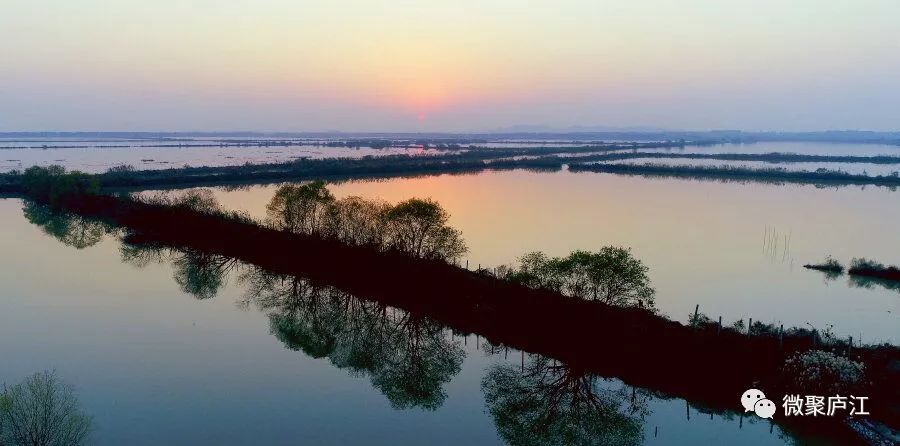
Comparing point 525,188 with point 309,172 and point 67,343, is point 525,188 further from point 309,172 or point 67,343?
point 67,343

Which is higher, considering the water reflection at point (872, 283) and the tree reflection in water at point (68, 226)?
the tree reflection in water at point (68, 226)

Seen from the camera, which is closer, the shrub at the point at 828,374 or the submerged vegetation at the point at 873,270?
the shrub at the point at 828,374

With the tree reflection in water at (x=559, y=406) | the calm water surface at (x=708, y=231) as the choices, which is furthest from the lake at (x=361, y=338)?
the calm water surface at (x=708, y=231)

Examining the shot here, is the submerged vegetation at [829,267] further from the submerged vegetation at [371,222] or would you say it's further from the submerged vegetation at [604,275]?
the submerged vegetation at [371,222]

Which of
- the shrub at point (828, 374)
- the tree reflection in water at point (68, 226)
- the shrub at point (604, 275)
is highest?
the shrub at point (604, 275)

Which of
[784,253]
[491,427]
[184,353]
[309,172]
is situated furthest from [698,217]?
[309,172]

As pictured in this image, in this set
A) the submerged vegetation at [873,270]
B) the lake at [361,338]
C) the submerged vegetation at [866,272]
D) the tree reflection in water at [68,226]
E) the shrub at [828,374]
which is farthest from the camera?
the tree reflection in water at [68,226]

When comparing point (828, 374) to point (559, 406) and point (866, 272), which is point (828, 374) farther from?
point (866, 272)
